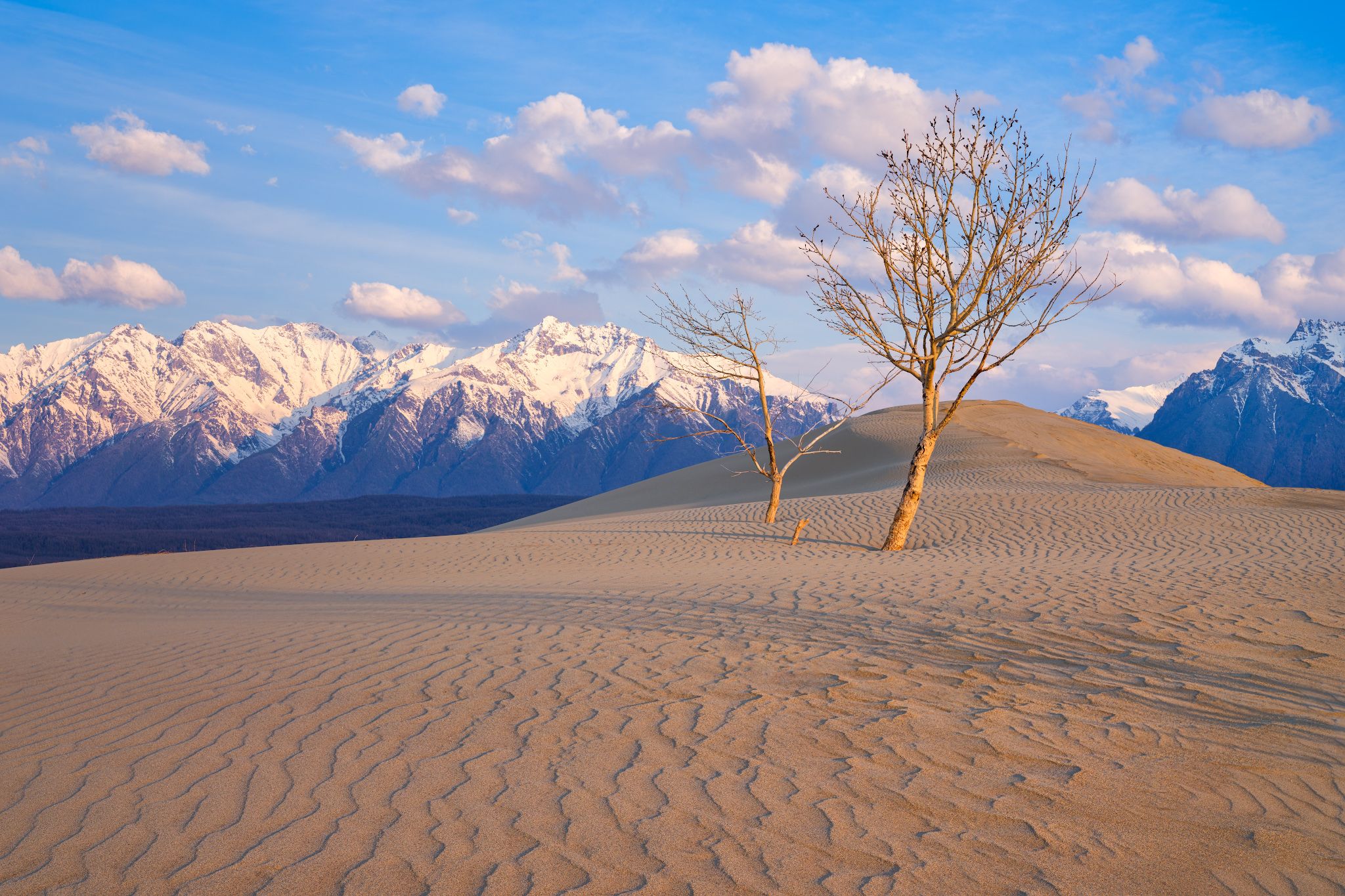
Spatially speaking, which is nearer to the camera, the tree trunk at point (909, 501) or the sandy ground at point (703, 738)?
the sandy ground at point (703, 738)

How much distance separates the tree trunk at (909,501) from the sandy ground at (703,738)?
12.3ft

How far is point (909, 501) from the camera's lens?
16078mm

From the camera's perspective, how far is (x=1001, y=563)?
13.2 metres

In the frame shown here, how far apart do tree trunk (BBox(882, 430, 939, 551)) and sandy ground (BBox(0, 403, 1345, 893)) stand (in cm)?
376

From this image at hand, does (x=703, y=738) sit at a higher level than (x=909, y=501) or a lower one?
lower

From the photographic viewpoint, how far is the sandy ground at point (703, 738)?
3557 mm

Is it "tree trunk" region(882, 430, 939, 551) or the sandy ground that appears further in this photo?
"tree trunk" region(882, 430, 939, 551)

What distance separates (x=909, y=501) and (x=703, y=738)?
11847 mm

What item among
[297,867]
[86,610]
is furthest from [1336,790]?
[86,610]

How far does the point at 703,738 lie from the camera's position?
4.98 m

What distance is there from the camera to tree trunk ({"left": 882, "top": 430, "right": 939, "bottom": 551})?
15578mm

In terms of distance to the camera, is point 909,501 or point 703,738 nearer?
point 703,738

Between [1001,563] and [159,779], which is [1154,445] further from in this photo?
[159,779]

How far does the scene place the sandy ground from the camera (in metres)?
3.56
